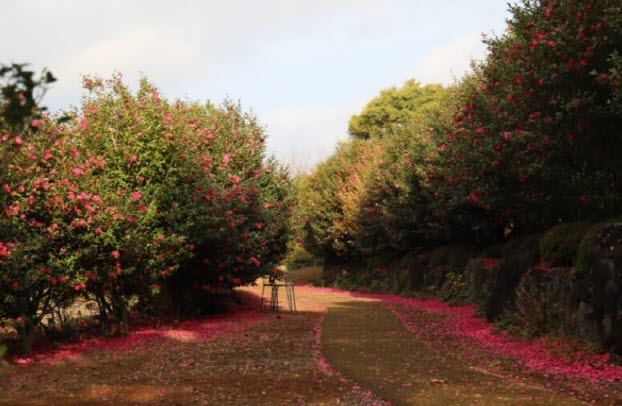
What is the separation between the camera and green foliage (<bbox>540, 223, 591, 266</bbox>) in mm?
15469

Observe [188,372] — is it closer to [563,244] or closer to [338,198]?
[563,244]

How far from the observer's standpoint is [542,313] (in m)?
15.6

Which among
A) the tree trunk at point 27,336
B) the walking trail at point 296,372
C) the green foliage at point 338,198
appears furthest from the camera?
the green foliage at point 338,198

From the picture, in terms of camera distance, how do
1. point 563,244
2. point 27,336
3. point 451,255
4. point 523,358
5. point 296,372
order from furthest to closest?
1. point 451,255
2. point 563,244
3. point 27,336
4. point 523,358
5. point 296,372

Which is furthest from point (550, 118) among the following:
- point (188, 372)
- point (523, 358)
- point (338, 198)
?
point (338, 198)

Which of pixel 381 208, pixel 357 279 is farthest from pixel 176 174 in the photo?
pixel 357 279

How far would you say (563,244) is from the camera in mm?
16016

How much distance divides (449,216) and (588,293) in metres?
15.7

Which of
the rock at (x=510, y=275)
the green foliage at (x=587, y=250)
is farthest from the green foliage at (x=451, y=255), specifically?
the green foliage at (x=587, y=250)

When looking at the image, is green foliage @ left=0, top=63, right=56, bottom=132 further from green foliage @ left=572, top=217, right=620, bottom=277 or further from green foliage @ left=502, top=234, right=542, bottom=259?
green foliage @ left=502, top=234, right=542, bottom=259

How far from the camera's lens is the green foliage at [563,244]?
50.8ft

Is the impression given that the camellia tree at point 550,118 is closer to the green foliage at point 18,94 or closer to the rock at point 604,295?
the rock at point 604,295

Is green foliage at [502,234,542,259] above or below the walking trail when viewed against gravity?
above

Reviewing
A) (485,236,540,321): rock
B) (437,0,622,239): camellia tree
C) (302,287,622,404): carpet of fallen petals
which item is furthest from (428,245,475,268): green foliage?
(485,236,540,321): rock
